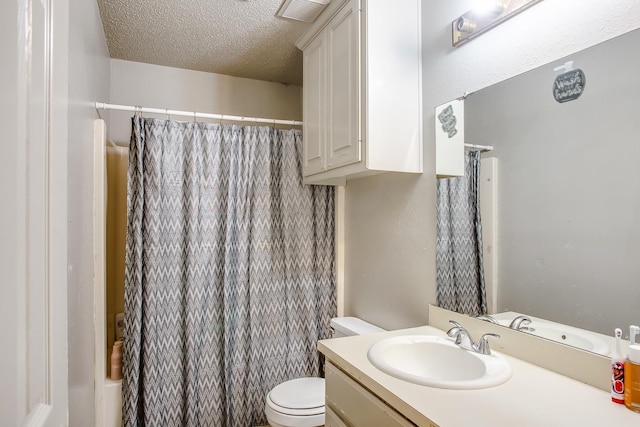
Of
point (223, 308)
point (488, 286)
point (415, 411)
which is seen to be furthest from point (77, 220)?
point (488, 286)

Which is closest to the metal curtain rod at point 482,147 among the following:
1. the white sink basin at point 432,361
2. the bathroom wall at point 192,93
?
the white sink basin at point 432,361

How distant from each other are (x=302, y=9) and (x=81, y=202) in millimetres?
1380

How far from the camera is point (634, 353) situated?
870mm

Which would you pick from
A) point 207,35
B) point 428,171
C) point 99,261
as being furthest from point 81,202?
point 428,171

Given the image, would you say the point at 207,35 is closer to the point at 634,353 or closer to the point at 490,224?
the point at 490,224

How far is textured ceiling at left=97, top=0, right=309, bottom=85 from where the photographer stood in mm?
1895

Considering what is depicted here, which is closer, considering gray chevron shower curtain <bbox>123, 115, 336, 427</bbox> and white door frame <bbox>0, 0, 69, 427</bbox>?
white door frame <bbox>0, 0, 69, 427</bbox>

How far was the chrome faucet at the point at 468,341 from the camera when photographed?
1205 mm

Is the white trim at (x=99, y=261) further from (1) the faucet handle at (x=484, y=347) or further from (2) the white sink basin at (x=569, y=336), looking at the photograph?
(2) the white sink basin at (x=569, y=336)

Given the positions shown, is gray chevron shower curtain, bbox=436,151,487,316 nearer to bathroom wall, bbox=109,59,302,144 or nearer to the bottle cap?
the bottle cap

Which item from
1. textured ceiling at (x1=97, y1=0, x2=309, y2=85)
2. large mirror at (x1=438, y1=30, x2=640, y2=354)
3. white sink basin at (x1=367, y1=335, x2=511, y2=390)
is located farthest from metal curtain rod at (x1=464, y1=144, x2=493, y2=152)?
textured ceiling at (x1=97, y1=0, x2=309, y2=85)

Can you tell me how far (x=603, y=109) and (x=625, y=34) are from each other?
197mm

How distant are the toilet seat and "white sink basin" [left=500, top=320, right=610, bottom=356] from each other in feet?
3.32

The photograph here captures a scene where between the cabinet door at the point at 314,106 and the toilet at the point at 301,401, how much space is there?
0.90 metres
